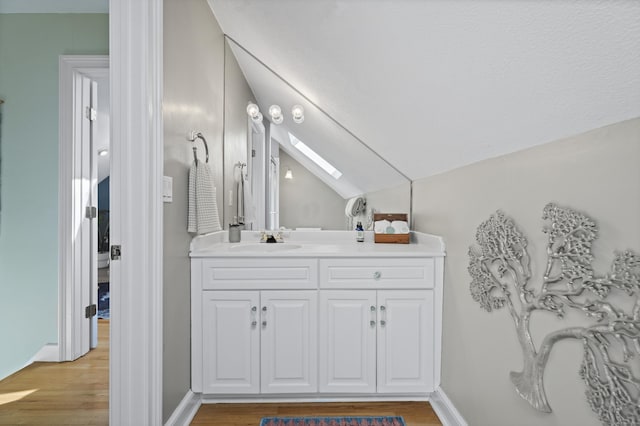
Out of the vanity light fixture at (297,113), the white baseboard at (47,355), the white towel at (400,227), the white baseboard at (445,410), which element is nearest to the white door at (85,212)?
the white baseboard at (47,355)

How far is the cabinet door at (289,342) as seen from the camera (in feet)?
6.12

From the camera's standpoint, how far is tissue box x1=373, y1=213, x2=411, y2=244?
230 centimetres

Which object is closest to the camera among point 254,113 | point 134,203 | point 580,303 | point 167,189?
point 580,303

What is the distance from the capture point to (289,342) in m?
1.87

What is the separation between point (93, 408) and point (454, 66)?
2410mm

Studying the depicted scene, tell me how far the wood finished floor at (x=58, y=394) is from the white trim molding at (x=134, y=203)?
588 millimetres

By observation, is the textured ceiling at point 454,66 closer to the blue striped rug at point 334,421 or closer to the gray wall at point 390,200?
the gray wall at point 390,200

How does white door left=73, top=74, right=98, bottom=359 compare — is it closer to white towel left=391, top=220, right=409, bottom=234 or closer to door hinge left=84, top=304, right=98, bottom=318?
door hinge left=84, top=304, right=98, bottom=318

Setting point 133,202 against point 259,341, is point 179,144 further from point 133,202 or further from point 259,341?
point 259,341

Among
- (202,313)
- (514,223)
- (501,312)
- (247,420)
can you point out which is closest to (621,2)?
(514,223)

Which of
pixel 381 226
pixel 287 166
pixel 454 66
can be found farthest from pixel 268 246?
pixel 454 66

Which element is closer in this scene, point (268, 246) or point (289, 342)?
point (289, 342)

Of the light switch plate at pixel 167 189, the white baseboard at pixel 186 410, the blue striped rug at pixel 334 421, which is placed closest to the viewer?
the light switch plate at pixel 167 189

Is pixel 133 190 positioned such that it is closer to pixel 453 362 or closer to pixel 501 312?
pixel 501 312
